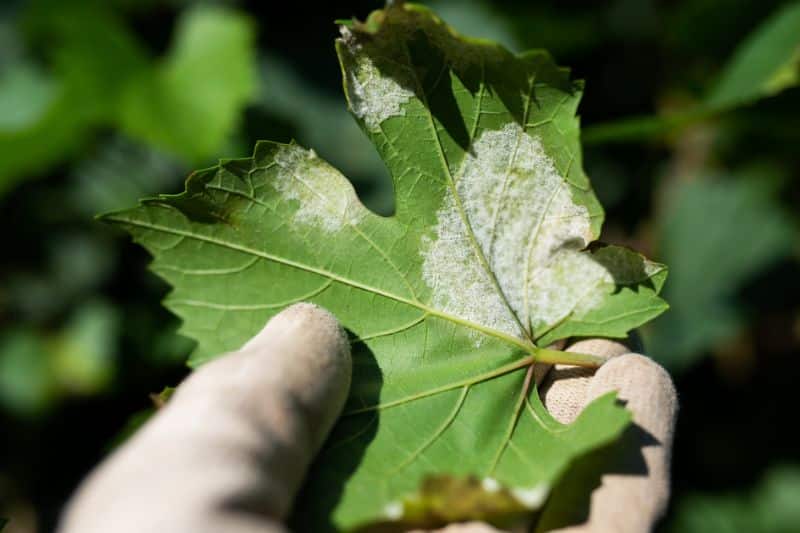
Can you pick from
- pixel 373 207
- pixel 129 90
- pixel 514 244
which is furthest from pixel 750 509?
pixel 129 90

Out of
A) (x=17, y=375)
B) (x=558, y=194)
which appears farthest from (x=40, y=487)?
(x=558, y=194)

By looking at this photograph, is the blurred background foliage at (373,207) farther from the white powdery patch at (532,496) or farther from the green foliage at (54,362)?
the white powdery patch at (532,496)

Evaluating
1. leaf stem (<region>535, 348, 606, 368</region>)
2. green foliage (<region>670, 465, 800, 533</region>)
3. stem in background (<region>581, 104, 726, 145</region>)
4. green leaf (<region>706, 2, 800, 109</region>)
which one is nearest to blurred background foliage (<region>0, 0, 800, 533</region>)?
green foliage (<region>670, 465, 800, 533</region>)

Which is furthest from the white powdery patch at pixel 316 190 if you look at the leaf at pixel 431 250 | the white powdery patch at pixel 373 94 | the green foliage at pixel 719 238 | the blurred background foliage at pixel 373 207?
the green foliage at pixel 719 238

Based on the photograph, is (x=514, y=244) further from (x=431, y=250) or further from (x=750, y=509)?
(x=750, y=509)

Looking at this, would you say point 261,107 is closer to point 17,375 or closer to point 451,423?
point 17,375

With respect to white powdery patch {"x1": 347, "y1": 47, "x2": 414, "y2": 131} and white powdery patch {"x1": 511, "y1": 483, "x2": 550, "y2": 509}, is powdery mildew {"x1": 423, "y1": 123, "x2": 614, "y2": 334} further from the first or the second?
white powdery patch {"x1": 511, "y1": 483, "x2": 550, "y2": 509}
